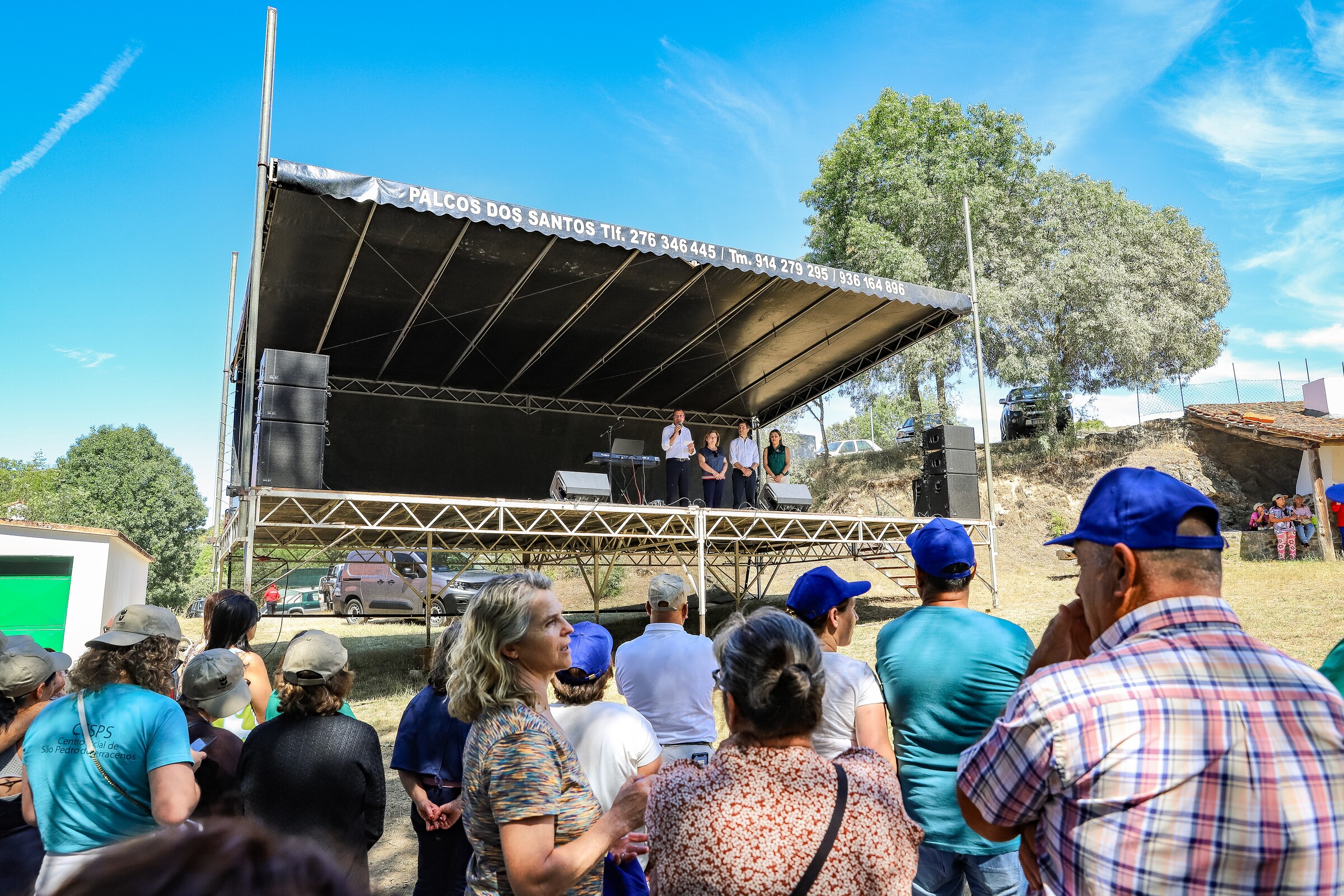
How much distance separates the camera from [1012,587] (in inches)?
614

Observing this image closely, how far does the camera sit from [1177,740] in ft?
3.82

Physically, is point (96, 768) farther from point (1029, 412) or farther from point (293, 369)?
point (1029, 412)

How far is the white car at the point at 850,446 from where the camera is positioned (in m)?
25.9

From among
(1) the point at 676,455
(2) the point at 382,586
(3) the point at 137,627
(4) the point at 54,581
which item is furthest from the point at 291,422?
(2) the point at 382,586

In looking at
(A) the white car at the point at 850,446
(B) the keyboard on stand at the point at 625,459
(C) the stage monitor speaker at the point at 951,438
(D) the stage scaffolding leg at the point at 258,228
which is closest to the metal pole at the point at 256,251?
(D) the stage scaffolding leg at the point at 258,228

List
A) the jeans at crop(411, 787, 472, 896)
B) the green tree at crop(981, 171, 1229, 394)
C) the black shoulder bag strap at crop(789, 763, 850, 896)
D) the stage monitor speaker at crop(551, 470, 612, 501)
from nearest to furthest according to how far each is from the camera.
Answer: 1. the black shoulder bag strap at crop(789, 763, 850, 896)
2. the jeans at crop(411, 787, 472, 896)
3. the stage monitor speaker at crop(551, 470, 612, 501)
4. the green tree at crop(981, 171, 1229, 394)

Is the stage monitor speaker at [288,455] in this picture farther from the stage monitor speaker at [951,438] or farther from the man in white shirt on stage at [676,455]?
the stage monitor speaker at [951,438]

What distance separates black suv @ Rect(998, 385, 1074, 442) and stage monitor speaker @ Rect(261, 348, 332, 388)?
58.4 ft

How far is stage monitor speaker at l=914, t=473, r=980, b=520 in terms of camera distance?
1222 cm

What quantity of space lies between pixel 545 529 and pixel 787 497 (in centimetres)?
350

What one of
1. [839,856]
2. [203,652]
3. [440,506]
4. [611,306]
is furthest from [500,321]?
[839,856]

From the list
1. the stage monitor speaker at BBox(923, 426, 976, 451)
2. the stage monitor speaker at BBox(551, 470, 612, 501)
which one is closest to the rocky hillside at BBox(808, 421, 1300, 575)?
the stage monitor speaker at BBox(923, 426, 976, 451)

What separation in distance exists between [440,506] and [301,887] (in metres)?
11.7

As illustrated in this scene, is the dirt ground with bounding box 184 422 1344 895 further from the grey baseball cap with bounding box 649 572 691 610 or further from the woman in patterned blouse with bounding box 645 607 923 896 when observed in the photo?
the woman in patterned blouse with bounding box 645 607 923 896
